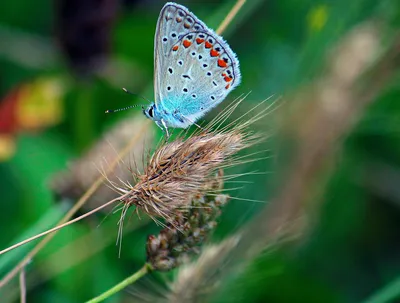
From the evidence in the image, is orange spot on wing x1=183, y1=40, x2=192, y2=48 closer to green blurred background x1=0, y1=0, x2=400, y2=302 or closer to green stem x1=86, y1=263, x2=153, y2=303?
green blurred background x1=0, y1=0, x2=400, y2=302

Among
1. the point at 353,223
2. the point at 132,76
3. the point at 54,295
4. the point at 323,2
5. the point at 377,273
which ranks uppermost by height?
the point at 132,76

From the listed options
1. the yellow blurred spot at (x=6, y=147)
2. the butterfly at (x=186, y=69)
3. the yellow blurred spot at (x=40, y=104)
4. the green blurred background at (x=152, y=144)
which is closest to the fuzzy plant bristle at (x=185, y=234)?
the green blurred background at (x=152, y=144)

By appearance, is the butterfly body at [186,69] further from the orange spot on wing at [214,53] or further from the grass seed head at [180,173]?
the grass seed head at [180,173]

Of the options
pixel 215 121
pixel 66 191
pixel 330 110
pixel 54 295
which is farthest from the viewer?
pixel 54 295

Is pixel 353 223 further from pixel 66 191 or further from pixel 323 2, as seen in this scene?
pixel 66 191

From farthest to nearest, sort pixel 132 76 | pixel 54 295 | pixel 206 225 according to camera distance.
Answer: pixel 132 76
pixel 54 295
pixel 206 225

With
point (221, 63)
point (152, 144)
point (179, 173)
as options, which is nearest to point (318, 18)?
point (221, 63)

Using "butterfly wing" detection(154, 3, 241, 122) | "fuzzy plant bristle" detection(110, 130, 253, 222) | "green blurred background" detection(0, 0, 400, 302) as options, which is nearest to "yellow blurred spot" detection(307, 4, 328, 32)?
"green blurred background" detection(0, 0, 400, 302)

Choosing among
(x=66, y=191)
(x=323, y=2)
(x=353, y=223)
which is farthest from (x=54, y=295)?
(x=323, y=2)
